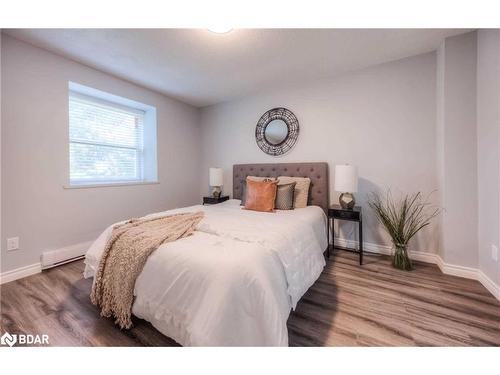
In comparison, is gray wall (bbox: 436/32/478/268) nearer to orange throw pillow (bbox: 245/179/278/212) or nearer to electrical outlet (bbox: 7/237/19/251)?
orange throw pillow (bbox: 245/179/278/212)

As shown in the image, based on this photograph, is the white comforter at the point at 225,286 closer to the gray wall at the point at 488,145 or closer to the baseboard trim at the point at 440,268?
the baseboard trim at the point at 440,268

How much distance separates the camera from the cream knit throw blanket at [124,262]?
136 cm

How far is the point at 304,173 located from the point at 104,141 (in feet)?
9.38

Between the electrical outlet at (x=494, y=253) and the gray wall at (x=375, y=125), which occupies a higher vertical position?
the gray wall at (x=375, y=125)

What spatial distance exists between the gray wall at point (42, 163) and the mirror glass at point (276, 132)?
2.02m

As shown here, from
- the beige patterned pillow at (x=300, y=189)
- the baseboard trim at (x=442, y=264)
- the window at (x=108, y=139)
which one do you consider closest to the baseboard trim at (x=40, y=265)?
the window at (x=108, y=139)

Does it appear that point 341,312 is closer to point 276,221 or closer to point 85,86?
point 276,221

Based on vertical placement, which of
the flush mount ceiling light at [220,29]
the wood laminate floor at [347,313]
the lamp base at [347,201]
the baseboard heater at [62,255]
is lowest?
the wood laminate floor at [347,313]

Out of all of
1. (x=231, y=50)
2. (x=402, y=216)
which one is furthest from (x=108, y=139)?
(x=402, y=216)

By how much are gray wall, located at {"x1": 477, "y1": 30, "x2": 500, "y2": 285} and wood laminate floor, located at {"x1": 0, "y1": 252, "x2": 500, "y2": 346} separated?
388 millimetres

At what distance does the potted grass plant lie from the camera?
2248 mm

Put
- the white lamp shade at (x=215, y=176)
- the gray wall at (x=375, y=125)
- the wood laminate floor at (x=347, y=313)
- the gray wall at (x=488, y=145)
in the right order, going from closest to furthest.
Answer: the wood laminate floor at (x=347, y=313)
the gray wall at (x=488, y=145)
the gray wall at (x=375, y=125)
the white lamp shade at (x=215, y=176)

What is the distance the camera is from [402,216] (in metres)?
2.27
